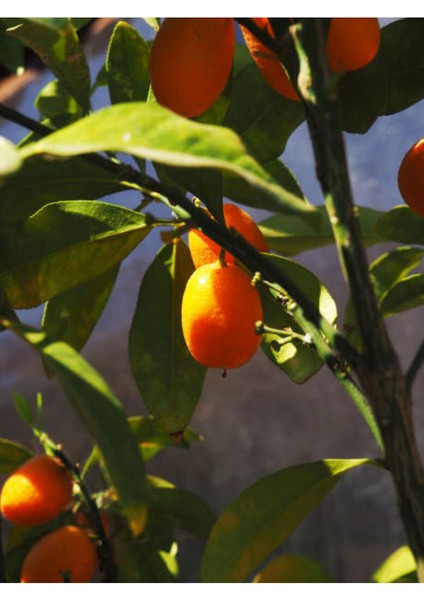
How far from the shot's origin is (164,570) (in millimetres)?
892

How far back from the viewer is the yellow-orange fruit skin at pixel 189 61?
38 centimetres

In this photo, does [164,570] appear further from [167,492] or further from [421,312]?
[421,312]

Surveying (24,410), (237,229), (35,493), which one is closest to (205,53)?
(237,229)

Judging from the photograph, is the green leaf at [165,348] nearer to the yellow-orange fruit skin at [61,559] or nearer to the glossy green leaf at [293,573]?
the glossy green leaf at [293,573]

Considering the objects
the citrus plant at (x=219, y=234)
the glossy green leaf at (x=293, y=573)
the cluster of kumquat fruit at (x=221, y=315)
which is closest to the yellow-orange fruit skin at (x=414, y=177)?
the citrus plant at (x=219, y=234)

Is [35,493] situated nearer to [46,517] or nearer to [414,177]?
[46,517]

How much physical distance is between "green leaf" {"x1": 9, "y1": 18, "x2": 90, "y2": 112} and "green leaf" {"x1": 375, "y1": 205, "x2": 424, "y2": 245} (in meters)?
0.23

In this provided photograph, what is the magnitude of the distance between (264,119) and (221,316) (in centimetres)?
15

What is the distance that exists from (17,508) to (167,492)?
0.24m

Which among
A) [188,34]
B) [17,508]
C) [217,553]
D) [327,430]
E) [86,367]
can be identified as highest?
[188,34]

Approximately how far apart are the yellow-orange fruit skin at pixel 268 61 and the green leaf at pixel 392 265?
0.25 meters

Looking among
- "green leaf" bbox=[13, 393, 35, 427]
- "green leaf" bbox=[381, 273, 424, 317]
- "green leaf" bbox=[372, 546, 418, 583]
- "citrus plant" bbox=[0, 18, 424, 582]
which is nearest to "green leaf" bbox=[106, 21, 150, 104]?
"citrus plant" bbox=[0, 18, 424, 582]

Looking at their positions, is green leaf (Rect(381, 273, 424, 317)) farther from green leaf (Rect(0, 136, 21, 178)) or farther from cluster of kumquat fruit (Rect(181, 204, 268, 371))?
green leaf (Rect(0, 136, 21, 178))

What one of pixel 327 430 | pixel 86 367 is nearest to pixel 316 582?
pixel 86 367
